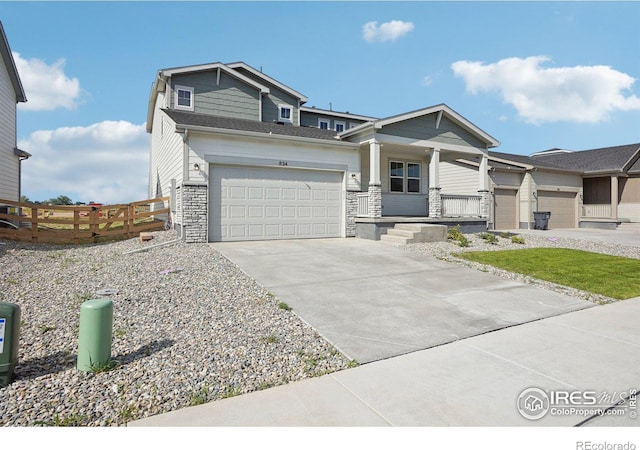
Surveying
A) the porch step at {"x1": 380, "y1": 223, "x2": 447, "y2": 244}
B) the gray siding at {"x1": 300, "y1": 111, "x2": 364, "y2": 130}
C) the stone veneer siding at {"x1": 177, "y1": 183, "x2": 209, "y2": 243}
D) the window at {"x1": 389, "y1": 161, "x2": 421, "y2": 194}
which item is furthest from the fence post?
the gray siding at {"x1": 300, "y1": 111, "x2": 364, "y2": 130}

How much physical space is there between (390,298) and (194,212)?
717cm

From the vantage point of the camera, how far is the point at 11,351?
310 cm

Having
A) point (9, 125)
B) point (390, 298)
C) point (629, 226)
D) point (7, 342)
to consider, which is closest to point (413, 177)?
point (390, 298)

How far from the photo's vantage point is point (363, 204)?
13242 mm

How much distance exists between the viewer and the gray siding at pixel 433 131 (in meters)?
13.4

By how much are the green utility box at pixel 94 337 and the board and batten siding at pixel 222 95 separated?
1445 centimetres

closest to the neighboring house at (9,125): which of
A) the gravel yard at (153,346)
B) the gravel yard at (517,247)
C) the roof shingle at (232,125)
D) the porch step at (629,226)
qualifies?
the roof shingle at (232,125)

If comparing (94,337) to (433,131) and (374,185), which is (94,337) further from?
(433,131)

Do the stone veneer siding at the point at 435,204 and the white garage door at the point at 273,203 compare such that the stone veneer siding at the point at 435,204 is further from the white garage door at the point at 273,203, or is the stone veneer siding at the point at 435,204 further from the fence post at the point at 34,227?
the fence post at the point at 34,227

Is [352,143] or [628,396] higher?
[352,143]

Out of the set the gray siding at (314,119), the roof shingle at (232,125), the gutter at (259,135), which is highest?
the gray siding at (314,119)
